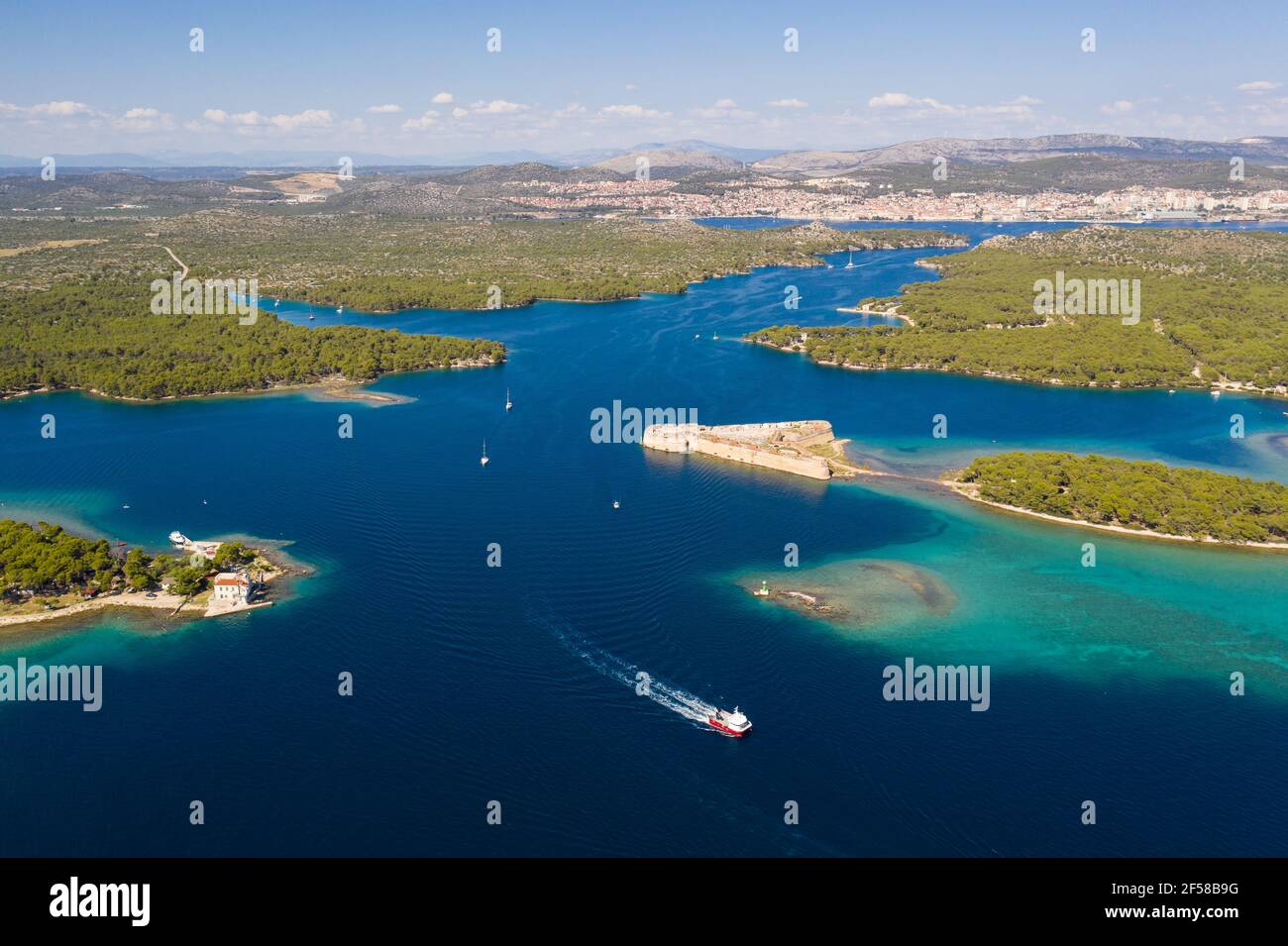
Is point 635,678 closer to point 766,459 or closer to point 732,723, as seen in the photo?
point 732,723

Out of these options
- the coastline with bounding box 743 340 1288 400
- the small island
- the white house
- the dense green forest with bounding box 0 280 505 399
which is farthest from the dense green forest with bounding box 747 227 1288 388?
the white house

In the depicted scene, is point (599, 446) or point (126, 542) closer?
point (126, 542)

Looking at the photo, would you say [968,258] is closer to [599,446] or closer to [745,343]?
[745,343]

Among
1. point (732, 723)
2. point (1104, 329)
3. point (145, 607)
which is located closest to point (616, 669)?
point (732, 723)

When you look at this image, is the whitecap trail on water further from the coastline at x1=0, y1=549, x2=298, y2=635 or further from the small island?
the small island

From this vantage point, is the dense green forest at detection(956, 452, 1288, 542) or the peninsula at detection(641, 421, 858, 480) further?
Answer: the peninsula at detection(641, 421, 858, 480)

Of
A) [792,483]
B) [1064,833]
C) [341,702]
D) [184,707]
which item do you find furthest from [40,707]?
[792,483]
